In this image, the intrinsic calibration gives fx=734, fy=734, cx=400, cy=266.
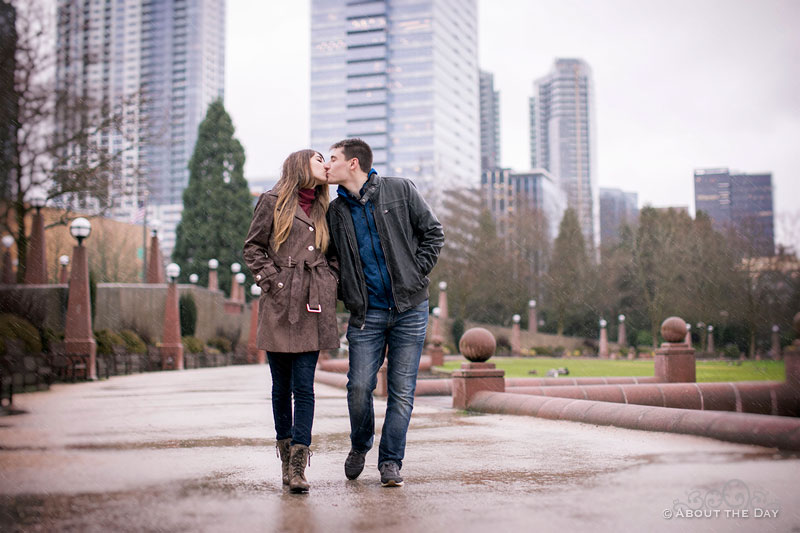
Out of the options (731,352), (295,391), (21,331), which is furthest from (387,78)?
(295,391)

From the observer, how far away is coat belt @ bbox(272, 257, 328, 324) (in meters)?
4.08

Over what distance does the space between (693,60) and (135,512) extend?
6.64m

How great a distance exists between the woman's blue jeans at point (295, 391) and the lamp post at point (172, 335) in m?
21.5

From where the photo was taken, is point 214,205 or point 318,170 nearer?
point 318,170

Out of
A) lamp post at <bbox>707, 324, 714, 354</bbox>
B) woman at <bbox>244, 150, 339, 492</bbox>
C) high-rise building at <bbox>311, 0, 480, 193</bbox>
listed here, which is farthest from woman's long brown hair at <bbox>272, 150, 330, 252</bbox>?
high-rise building at <bbox>311, 0, 480, 193</bbox>

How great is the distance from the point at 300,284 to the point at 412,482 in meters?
1.28

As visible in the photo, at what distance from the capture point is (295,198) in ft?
14.1

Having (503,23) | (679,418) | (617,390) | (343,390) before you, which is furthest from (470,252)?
(503,23)

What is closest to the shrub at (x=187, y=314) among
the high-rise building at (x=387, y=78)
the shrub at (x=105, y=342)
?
the shrub at (x=105, y=342)

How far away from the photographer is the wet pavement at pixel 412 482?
10.3 ft

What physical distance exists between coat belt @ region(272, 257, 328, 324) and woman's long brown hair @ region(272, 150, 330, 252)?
0.38 ft

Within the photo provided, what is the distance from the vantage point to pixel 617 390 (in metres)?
9.77

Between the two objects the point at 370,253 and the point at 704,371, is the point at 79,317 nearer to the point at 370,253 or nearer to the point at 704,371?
the point at 370,253

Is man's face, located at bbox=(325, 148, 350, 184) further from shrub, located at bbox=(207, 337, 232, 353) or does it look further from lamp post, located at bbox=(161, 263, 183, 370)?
shrub, located at bbox=(207, 337, 232, 353)
